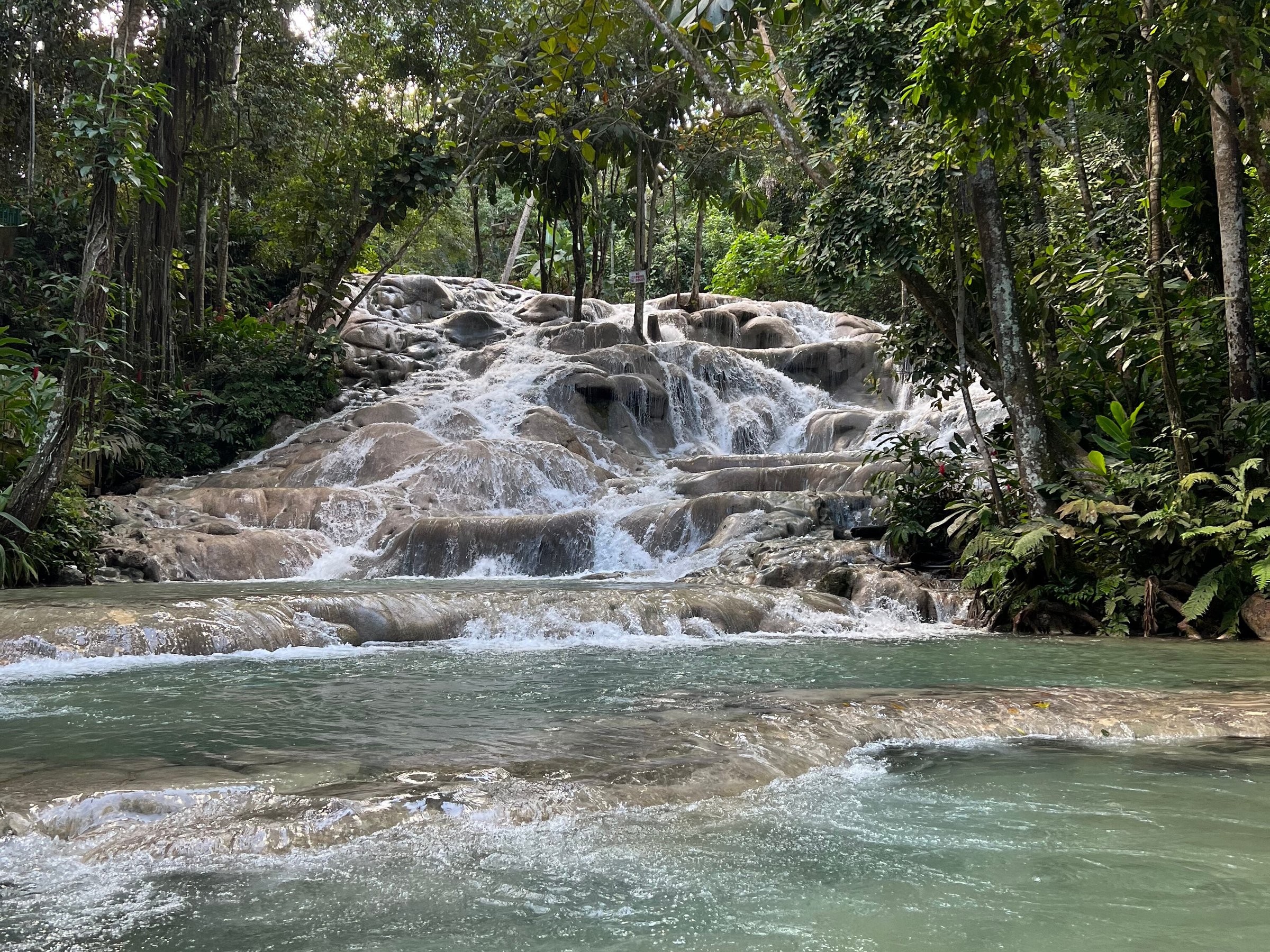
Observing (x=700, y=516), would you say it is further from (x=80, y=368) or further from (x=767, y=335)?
(x=767, y=335)

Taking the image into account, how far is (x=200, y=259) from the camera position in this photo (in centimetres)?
1877

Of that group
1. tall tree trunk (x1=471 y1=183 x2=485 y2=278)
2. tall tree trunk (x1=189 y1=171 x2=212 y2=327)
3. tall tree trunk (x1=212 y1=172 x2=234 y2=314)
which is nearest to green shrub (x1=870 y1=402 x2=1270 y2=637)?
tall tree trunk (x1=189 y1=171 x2=212 y2=327)

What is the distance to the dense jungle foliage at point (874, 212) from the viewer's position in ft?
20.4

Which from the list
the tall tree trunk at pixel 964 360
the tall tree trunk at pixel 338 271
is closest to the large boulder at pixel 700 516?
the tall tree trunk at pixel 964 360

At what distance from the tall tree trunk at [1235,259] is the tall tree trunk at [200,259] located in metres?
15.9

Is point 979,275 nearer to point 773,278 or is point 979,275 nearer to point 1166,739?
point 1166,739

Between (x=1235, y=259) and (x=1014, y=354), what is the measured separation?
186 centimetres

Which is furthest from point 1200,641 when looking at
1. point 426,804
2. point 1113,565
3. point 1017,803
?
point 426,804

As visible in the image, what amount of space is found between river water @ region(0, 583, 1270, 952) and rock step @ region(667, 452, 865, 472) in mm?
9686

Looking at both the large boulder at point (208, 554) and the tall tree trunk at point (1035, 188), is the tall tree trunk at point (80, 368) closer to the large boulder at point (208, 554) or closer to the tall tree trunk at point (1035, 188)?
the large boulder at point (208, 554)

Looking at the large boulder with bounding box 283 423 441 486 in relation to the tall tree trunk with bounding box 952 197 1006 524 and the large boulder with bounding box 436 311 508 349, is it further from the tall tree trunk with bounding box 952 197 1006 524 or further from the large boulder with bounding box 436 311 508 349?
the tall tree trunk with bounding box 952 197 1006 524

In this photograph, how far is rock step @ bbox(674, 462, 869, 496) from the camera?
13.2 metres

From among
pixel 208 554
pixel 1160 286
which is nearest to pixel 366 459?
pixel 208 554

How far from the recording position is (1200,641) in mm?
7617
